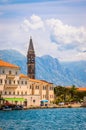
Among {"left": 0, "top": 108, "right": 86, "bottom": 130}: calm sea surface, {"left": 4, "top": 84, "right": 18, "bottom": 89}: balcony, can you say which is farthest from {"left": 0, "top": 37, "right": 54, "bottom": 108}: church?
{"left": 0, "top": 108, "right": 86, "bottom": 130}: calm sea surface

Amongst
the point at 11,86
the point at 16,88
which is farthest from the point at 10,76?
the point at 16,88

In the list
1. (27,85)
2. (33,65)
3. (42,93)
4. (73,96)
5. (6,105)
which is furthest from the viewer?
(33,65)

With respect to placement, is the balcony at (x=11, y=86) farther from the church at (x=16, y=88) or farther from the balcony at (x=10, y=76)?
the balcony at (x=10, y=76)

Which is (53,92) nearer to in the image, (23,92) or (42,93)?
(42,93)

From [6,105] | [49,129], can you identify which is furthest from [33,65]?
[49,129]

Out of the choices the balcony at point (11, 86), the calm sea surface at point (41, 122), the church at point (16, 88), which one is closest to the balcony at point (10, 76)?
the church at point (16, 88)

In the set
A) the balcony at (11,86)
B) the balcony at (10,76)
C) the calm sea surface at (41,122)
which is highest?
the balcony at (10,76)

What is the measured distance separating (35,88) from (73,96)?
98.8 ft

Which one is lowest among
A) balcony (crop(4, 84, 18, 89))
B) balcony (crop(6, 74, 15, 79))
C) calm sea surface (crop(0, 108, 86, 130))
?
calm sea surface (crop(0, 108, 86, 130))

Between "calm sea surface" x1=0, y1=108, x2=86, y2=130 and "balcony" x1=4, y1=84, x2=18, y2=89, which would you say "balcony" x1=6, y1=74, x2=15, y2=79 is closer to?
"balcony" x1=4, y1=84, x2=18, y2=89

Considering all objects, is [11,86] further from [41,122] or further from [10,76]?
[41,122]

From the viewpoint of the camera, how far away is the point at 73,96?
17475 centimetres

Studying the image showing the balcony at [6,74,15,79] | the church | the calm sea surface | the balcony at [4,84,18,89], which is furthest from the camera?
the balcony at [4,84,18,89]

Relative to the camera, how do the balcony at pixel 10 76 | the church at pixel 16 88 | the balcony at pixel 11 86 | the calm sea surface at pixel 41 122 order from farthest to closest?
1. the balcony at pixel 11 86
2. the balcony at pixel 10 76
3. the church at pixel 16 88
4. the calm sea surface at pixel 41 122
